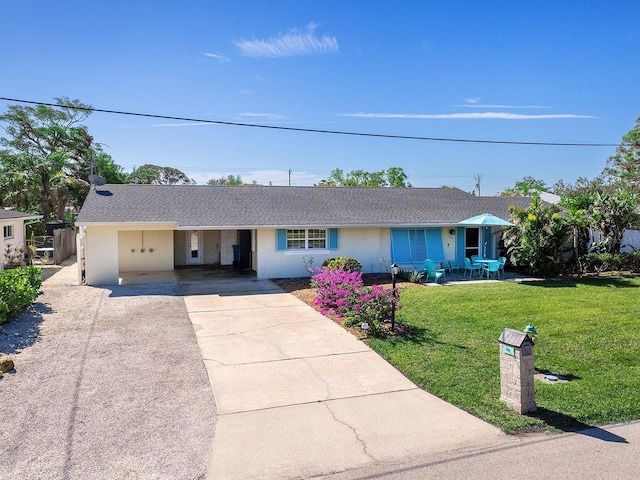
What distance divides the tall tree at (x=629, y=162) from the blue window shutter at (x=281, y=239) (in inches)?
1273

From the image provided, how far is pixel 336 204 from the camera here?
1938cm

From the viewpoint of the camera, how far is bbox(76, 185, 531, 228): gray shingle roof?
52.1ft

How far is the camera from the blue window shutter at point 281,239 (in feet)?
54.9

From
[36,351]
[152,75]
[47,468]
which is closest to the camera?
[47,468]

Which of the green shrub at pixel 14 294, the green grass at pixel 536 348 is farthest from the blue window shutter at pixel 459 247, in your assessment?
the green shrub at pixel 14 294

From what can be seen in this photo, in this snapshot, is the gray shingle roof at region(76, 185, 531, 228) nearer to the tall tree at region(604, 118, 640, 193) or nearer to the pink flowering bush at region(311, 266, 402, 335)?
the pink flowering bush at region(311, 266, 402, 335)

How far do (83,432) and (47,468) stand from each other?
2.40ft

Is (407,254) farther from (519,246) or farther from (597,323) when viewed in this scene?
(597,323)

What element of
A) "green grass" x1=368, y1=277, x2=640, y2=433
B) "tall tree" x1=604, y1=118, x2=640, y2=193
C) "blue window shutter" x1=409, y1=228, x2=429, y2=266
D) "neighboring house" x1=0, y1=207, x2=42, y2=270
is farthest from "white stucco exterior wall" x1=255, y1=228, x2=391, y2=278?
"tall tree" x1=604, y1=118, x2=640, y2=193

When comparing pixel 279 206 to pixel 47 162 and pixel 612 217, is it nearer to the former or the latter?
pixel 612 217

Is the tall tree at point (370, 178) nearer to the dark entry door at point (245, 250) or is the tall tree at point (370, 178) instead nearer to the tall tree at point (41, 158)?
the tall tree at point (41, 158)

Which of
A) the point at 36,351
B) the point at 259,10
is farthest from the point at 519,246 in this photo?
the point at 36,351

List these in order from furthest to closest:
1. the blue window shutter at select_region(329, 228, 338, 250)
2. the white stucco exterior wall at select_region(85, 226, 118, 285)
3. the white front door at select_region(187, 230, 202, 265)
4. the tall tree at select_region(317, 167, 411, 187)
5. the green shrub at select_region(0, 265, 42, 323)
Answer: the tall tree at select_region(317, 167, 411, 187)
the white front door at select_region(187, 230, 202, 265)
the blue window shutter at select_region(329, 228, 338, 250)
the white stucco exterior wall at select_region(85, 226, 118, 285)
the green shrub at select_region(0, 265, 42, 323)

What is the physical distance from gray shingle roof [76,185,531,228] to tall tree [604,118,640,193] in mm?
20635
